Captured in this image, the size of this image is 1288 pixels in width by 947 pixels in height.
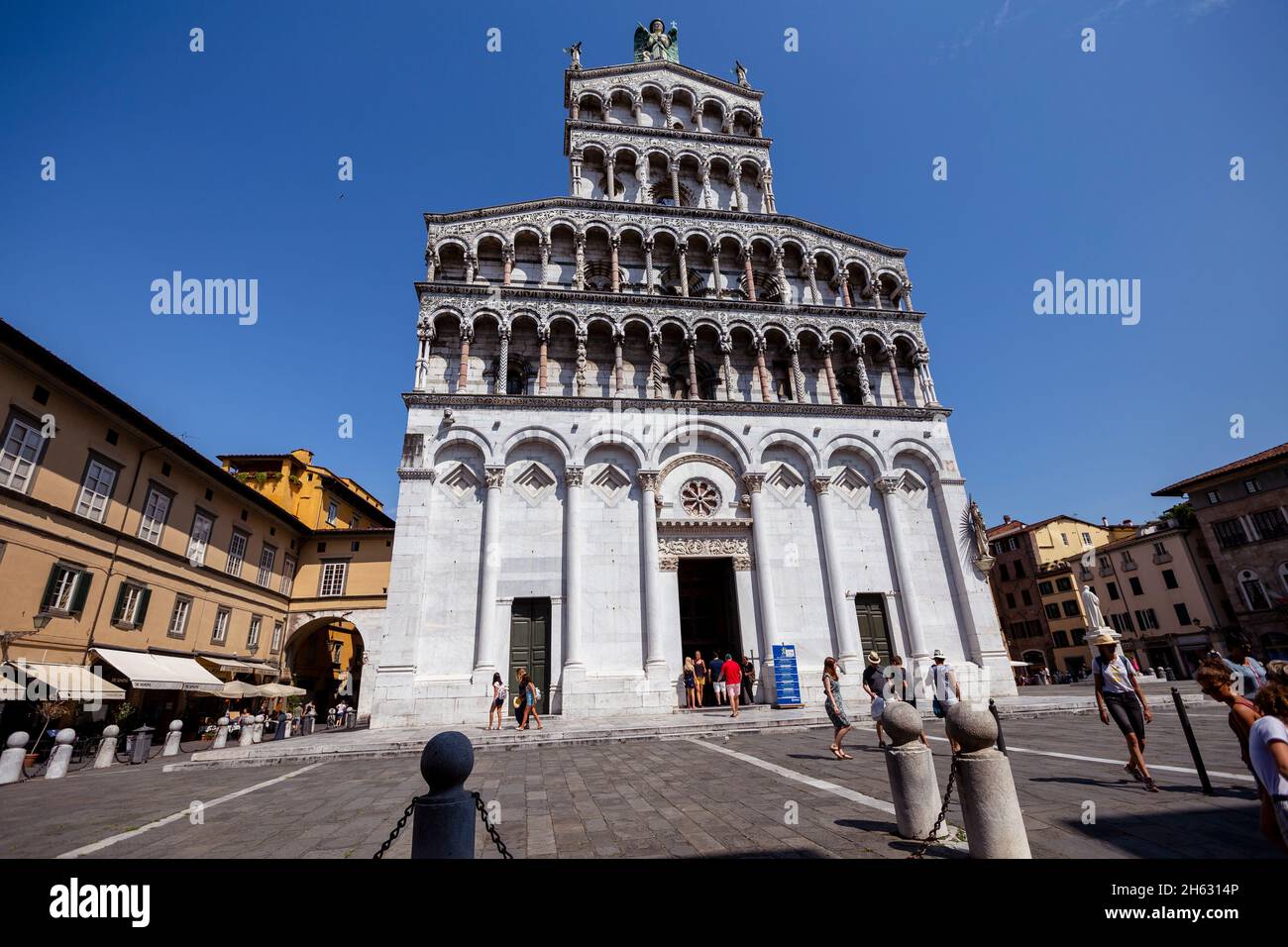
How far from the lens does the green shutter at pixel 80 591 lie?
1781 centimetres

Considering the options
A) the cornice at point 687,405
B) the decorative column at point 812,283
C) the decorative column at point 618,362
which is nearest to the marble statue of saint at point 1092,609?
the cornice at point 687,405

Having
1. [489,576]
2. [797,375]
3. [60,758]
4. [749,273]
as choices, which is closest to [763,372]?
[797,375]

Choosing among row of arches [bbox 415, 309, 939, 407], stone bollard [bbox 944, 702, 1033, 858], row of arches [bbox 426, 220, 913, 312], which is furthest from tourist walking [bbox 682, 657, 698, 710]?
row of arches [bbox 426, 220, 913, 312]

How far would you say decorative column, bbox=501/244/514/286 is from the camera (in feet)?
73.3

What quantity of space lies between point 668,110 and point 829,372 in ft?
56.2

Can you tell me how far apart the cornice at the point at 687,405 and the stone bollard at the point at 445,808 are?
1744 cm

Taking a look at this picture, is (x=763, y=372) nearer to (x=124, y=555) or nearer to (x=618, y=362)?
(x=618, y=362)

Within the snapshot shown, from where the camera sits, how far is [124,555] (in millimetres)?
19719

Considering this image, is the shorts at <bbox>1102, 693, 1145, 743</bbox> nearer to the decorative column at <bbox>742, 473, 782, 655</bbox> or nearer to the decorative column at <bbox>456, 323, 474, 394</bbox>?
the decorative column at <bbox>742, 473, 782, 655</bbox>

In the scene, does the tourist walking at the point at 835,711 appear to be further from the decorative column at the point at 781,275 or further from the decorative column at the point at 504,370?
the decorative column at the point at 781,275

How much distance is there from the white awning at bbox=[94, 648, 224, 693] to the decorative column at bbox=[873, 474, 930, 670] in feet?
88.9
